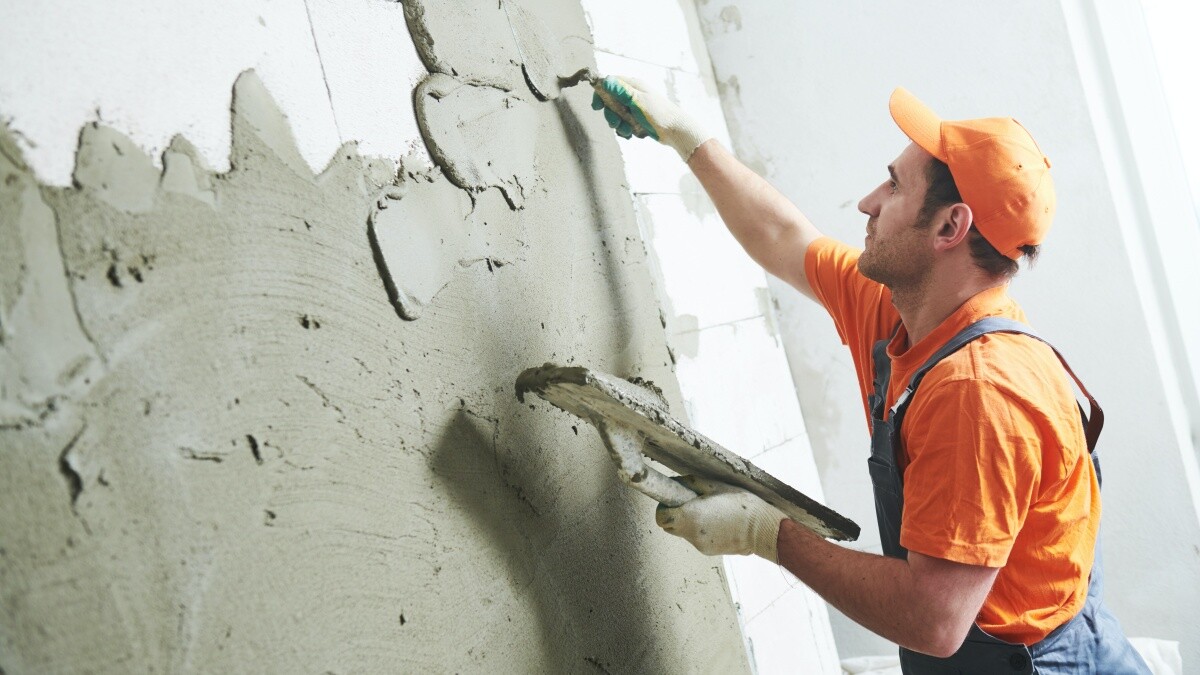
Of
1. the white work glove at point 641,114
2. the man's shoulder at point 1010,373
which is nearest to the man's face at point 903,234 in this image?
the man's shoulder at point 1010,373

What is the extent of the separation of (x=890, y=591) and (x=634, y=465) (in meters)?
0.49

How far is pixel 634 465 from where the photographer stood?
51.4 inches

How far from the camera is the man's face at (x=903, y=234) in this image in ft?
5.36

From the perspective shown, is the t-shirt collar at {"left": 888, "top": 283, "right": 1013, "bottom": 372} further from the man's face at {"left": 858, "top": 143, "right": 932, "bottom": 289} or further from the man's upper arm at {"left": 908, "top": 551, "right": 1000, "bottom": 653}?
the man's upper arm at {"left": 908, "top": 551, "right": 1000, "bottom": 653}

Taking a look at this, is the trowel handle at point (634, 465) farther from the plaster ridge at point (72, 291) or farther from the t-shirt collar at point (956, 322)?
the plaster ridge at point (72, 291)

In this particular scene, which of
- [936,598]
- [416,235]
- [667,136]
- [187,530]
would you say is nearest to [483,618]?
[187,530]

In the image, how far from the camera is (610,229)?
1.75 metres

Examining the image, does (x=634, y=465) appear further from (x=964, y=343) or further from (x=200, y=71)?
(x=200, y=71)

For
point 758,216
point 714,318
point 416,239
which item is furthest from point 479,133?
point 714,318

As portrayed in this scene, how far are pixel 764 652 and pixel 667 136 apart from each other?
1.48 metres

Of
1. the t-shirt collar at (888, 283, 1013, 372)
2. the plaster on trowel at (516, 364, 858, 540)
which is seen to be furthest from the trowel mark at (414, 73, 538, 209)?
the t-shirt collar at (888, 283, 1013, 372)

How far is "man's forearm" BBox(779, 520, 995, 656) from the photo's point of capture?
1.31 meters

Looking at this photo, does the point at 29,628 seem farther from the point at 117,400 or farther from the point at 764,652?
the point at 764,652

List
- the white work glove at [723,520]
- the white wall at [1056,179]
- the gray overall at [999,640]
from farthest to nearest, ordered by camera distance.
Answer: the white wall at [1056,179] → the gray overall at [999,640] → the white work glove at [723,520]
